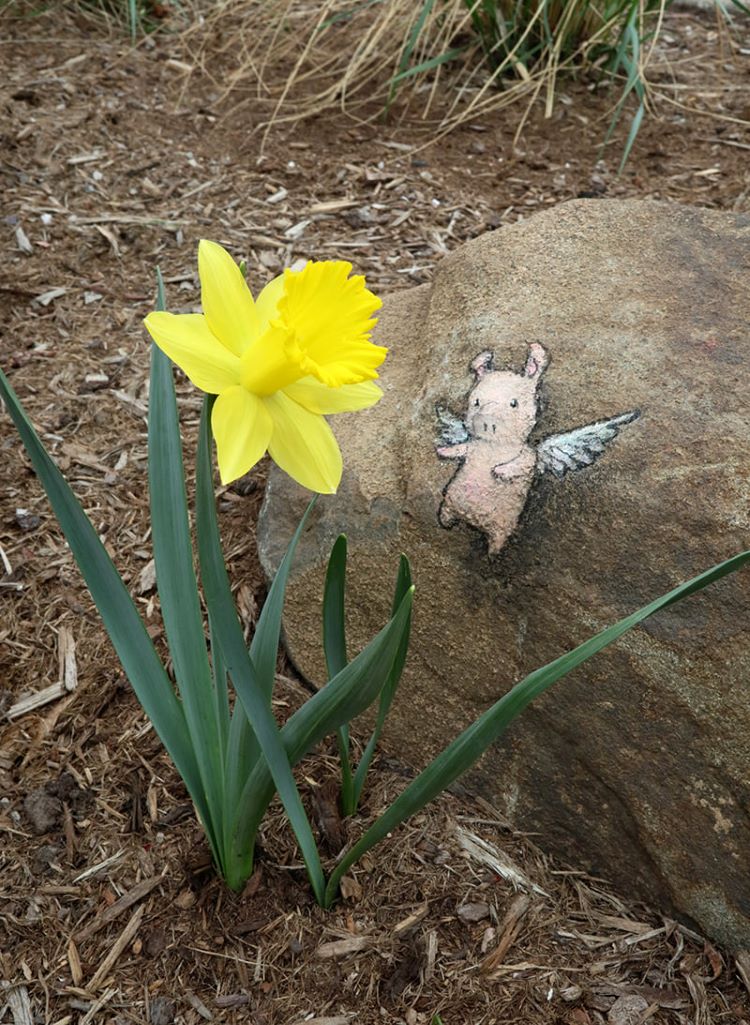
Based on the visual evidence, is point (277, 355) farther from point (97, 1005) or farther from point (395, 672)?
point (97, 1005)

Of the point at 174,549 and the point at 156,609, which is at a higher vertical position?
the point at 174,549

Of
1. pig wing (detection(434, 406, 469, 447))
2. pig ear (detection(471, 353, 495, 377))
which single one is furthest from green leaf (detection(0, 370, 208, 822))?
pig ear (detection(471, 353, 495, 377))

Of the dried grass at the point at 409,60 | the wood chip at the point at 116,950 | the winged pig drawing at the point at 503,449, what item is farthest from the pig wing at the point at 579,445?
the dried grass at the point at 409,60

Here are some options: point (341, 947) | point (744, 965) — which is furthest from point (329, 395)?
point (744, 965)

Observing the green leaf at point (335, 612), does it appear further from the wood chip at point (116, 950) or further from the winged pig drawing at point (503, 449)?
the wood chip at point (116, 950)

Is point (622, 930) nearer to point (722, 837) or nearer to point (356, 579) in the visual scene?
point (722, 837)

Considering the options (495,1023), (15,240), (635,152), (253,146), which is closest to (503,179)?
(635,152)
